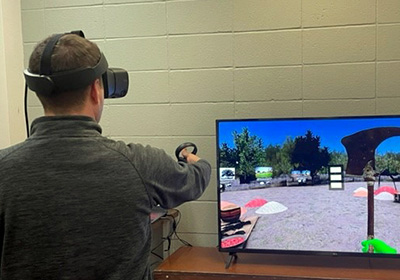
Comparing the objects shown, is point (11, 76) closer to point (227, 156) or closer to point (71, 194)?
point (227, 156)

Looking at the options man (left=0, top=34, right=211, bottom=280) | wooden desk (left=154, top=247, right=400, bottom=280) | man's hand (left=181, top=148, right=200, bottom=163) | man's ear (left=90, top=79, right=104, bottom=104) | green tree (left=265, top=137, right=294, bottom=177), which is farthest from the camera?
green tree (left=265, top=137, right=294, bottom=177)

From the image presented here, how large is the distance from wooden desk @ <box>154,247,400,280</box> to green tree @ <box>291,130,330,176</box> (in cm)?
44

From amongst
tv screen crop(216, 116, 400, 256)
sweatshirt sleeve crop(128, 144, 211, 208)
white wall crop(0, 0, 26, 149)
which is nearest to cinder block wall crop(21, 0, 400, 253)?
white wall crop(0, 0, 26, 149)

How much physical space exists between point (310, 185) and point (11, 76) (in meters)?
1.70

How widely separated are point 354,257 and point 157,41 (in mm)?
1529

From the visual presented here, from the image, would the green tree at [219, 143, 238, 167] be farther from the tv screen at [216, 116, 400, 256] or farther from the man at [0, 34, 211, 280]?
the man at [0, 34, 211, 280]

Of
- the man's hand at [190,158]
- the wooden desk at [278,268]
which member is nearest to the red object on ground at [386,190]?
the wooden desk at [278,268]

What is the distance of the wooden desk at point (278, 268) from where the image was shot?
212cm

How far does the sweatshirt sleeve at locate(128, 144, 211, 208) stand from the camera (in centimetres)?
126

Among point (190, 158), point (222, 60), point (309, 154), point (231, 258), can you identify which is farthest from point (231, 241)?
point (222, 60)

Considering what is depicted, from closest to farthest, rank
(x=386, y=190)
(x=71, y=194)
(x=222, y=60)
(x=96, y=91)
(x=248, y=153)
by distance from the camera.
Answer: (x=71, y=194), (x=96, y=91), (x=386, y=190), (x=248, y=153), (x=222, y=60)

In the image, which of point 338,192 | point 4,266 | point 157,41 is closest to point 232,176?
point 338,192

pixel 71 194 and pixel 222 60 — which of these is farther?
pixel 222 60

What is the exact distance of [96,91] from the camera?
4.19 ft
